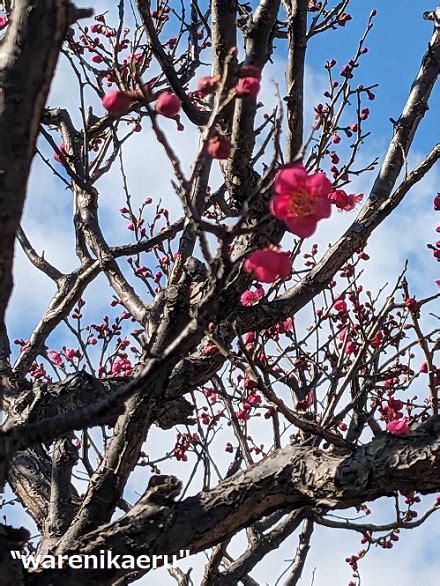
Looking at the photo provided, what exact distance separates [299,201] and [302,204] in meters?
0.01

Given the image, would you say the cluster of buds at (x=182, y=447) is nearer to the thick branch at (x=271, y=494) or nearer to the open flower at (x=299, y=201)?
the thick branch at (x=271, y=494)

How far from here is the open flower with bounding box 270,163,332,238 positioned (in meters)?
2.06

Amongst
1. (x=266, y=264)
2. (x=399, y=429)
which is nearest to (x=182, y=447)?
(x=399, y=429)

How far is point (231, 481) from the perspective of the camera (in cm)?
282

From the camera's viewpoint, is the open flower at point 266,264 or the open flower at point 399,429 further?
the open flower at point 399,429

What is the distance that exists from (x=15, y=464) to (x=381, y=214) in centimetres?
247

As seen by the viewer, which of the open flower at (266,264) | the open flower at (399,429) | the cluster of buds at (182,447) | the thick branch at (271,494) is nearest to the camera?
the open flower at (266,264)

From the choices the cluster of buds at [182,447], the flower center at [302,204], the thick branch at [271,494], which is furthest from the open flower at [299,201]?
the cluster of buds at [182,447]

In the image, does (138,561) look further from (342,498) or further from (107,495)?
(342,498)

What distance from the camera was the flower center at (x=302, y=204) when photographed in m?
2.09

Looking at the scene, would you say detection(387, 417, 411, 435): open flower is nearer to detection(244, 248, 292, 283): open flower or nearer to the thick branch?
the thick branch

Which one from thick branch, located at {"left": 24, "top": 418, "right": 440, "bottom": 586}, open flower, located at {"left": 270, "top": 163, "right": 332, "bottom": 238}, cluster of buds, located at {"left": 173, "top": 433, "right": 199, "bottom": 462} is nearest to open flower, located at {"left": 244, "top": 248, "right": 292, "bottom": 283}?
open flower, located at {"left": 270, "top": 163, "right": 332, "bottom": 238}

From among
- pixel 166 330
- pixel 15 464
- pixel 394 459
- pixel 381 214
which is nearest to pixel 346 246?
pixel 381 214

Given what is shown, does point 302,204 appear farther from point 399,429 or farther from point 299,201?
point 399,429
